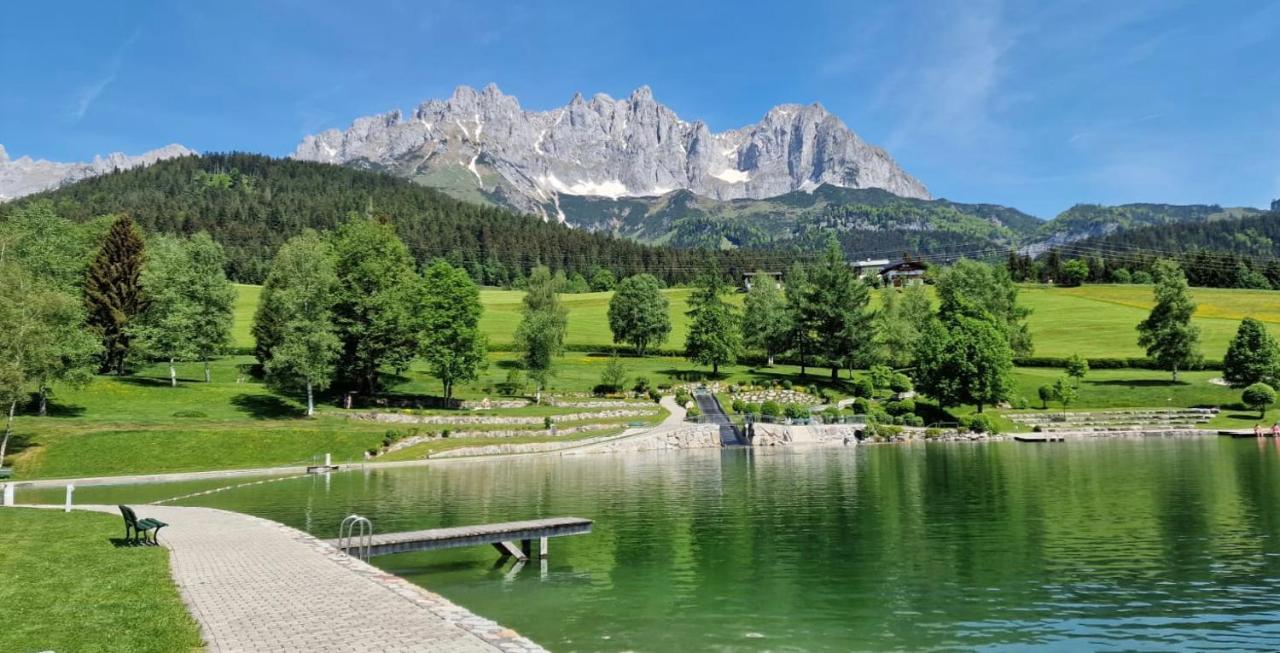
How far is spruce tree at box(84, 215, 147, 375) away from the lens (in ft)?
237

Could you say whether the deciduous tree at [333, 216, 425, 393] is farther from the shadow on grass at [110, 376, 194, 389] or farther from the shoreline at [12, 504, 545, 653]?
the shoreline at [12, 504, 545, 653]

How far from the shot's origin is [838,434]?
7038cm

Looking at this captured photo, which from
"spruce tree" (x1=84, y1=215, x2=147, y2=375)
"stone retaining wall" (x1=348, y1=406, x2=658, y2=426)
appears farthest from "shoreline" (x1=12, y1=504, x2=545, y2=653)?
"spruce tree" (x1=84, y1=215, x2=147, y2=375)

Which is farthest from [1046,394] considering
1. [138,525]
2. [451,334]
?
[138,525]

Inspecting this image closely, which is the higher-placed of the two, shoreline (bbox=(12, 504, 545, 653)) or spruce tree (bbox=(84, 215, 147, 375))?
spruce tree (bbox=(84, 215, 147, 375))

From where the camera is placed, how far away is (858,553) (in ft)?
73.7

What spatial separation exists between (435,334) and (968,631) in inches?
2340

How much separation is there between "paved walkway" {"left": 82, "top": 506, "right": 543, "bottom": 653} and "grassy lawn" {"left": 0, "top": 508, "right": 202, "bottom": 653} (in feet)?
1.62

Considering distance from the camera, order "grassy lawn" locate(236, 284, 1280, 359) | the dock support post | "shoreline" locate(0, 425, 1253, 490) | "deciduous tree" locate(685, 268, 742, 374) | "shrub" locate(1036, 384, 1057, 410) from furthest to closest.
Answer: "grassy lawn" locate(236, 284, 1280, 359)
"deciduous tree" locate(685, 268, 742, 374)
"shrub" locate(1036, 384, 1057, 410)
"shoreline" locate(0, 425, 1253, 490)
the dock support post

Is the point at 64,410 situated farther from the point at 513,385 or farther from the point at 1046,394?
the point at 1046,394

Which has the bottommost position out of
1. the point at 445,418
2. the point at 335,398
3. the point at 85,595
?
the point at 85,595

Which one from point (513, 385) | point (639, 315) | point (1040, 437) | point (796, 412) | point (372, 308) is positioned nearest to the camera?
point (1040, 437)

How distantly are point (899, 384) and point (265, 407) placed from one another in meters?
66.0

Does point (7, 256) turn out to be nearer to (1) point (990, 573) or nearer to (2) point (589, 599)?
(2) point (589, 599)
